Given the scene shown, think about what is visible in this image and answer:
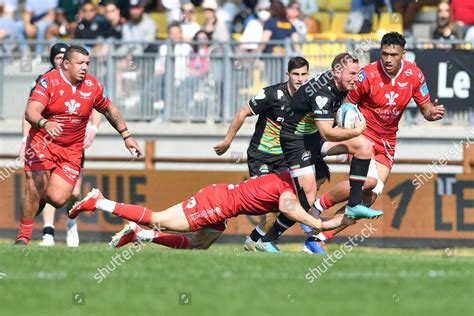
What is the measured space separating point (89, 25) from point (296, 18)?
12.3ft

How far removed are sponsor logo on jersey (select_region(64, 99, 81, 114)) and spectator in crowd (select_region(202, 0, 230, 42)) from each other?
801 cm

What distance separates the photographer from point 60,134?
50.3 feet

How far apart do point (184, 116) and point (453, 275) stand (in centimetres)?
1122

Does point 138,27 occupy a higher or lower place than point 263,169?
higher

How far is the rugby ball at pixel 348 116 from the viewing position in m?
13.9

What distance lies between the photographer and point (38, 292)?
10.2 meters

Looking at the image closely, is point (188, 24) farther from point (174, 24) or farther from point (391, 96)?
point (391, 96)

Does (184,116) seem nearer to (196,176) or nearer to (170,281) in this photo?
(196,176)

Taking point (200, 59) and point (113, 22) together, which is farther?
point (113, 22)

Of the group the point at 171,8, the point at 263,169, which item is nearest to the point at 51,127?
the point at 263,169

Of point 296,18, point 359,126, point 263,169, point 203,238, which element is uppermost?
point 296,18

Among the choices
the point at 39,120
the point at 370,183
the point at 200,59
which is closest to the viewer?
the point at 39,120

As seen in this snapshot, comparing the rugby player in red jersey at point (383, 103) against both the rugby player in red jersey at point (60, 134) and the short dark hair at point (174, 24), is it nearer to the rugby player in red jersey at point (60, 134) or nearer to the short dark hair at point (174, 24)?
the rugby player in red jersey at point (60, 134)

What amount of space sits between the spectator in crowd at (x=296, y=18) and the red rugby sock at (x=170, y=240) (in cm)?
848
